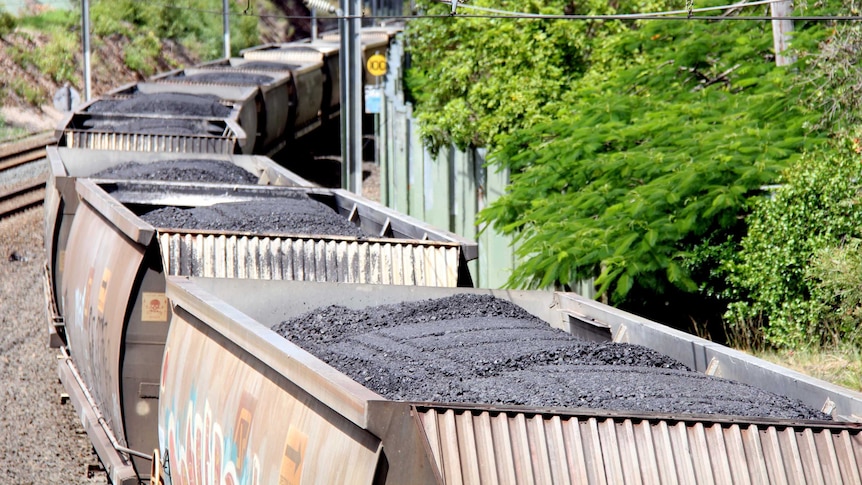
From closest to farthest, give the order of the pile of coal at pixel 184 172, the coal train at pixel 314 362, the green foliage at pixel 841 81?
the coal train at pixel 314 362
the green foliage at pixel 841 81
the pile of coal at pixel 184 172

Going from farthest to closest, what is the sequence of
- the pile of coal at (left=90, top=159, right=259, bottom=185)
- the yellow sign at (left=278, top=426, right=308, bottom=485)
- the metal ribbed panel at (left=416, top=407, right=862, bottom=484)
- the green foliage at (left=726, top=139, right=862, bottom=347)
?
the pile of coal at (left=90, top=159, right=259, bottom=185)
the green foliage at (left=726, top=139, right=862, bottom=347)
the yellow sign at (left=278, top=426, right=308, bottom=485)
the metal ribbed panel at (left=416, top=407, right=862, bottom=484)

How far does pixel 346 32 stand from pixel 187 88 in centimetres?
515

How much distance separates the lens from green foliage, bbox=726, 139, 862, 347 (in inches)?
407

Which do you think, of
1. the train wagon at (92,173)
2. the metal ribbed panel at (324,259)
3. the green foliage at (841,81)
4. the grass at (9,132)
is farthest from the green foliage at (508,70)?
the grass at (9,132)

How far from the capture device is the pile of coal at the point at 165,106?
1831 cm

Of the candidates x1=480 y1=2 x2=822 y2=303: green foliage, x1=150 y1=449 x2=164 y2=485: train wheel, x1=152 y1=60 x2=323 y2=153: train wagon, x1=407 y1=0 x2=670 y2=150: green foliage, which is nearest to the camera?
x1=150 y1=449 x2=164 y2=485: train wheel

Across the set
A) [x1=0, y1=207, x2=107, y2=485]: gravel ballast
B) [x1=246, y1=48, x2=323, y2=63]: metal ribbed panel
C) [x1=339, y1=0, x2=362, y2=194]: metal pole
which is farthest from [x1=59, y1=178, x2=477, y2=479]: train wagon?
[x1=246, y1=48, x2=323, y2=63]: metal ribbed panel

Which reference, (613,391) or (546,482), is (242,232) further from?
(546,482)

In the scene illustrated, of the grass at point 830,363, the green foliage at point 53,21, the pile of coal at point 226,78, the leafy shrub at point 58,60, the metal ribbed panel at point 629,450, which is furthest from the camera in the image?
the green foliage at point 53,21

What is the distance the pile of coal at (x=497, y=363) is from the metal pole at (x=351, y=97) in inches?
452

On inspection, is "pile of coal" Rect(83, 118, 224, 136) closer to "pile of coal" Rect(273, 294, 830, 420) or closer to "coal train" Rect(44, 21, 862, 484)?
"coal train" Rect(44, 21, 862, 484)

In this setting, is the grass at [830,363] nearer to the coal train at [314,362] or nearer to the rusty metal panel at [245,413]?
the coal train at [314,362]

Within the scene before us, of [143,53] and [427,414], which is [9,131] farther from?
[427,414]

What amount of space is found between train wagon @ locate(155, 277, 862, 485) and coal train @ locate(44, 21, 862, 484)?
0.03 ft
